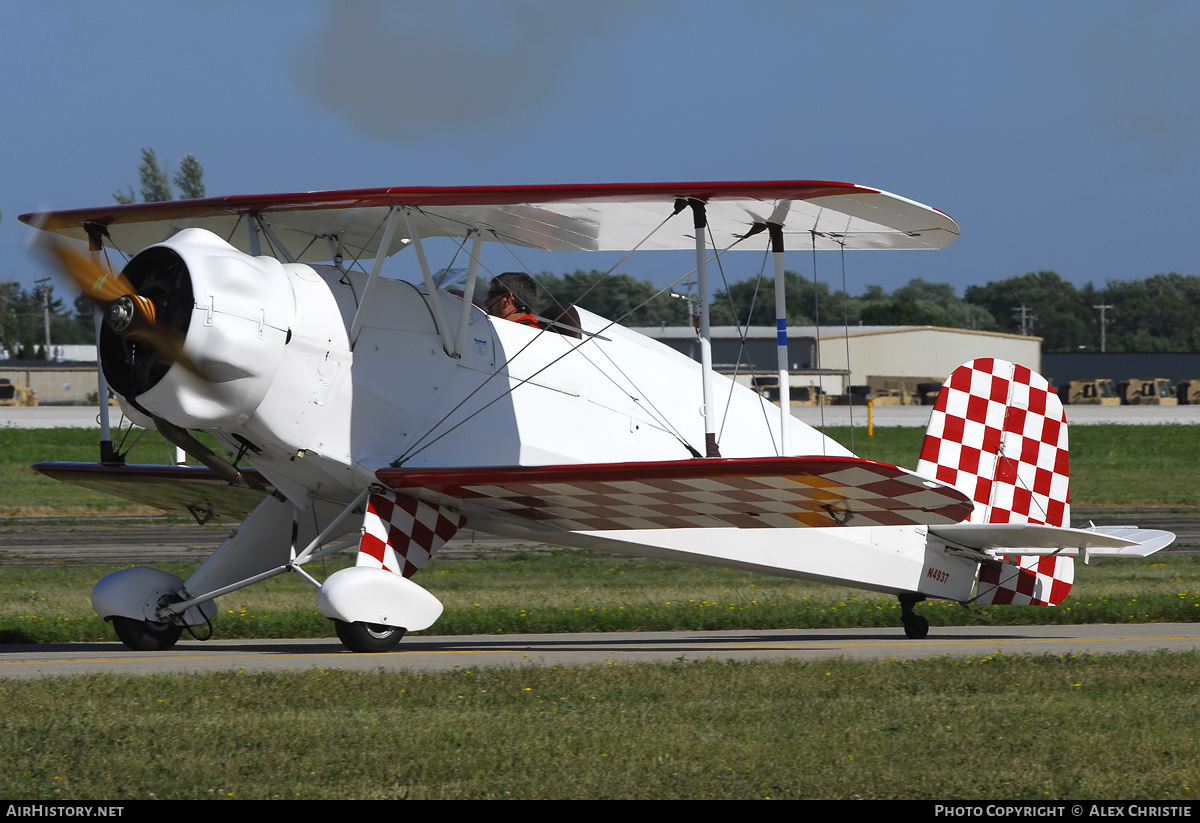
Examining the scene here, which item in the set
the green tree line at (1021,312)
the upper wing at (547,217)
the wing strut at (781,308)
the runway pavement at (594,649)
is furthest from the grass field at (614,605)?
the green tree line at (1021,312)

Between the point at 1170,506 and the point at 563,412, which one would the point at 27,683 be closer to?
the point at 563,412

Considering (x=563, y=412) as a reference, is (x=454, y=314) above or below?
above

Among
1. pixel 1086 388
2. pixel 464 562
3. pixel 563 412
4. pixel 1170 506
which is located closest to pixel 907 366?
pixel 1086 388

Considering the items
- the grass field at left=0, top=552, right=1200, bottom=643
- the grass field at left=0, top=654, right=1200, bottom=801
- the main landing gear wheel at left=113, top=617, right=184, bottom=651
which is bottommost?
the grass field at left=0, top=552, right=1200, bottom=643

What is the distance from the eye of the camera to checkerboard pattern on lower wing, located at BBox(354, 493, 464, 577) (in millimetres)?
9047

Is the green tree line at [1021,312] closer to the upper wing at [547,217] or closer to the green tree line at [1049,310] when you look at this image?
the green tree line at [1049,310]

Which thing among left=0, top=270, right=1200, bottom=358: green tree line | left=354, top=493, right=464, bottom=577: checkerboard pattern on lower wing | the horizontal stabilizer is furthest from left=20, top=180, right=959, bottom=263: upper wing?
left=0, top=270, right=1200, bottom=358: green tree line

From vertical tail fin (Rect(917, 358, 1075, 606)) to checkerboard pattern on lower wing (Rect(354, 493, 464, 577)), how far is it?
4.13 meters

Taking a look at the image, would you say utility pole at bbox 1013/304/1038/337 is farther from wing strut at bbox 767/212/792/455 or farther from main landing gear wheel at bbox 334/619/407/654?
main landing gear wheel at bbox 334/619/407/654

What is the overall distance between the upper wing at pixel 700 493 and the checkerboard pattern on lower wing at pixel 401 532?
11cm

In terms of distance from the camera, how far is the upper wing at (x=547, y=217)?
879cm

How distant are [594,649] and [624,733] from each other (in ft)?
12.2

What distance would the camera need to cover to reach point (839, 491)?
28.1ft

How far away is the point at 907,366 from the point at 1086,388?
12467 mm
